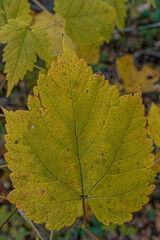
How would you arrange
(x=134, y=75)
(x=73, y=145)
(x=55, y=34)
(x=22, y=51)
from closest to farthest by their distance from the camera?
(x=73, y=145), (x=22, y=51), (x=55, y=34), (x=134, y=75)

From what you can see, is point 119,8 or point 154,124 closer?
point 154,124

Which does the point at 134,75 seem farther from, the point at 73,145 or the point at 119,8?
the point at 73,145

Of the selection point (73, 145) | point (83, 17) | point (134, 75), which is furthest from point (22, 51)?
point (134, 75)

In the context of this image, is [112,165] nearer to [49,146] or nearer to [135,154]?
[135,154]

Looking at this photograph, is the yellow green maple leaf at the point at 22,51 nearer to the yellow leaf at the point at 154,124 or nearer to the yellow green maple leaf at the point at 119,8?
the yellow leaf at the point at 154,124

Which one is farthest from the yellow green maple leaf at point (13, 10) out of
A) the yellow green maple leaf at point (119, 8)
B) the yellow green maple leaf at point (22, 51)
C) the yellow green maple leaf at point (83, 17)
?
the yellow green maple leaf at point (119, 8)

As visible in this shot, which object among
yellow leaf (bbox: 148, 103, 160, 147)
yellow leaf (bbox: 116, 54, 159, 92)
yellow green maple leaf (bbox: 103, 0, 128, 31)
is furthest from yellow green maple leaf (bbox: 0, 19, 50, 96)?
yellow leaf (bbox: 116, 54, 159, 92)
